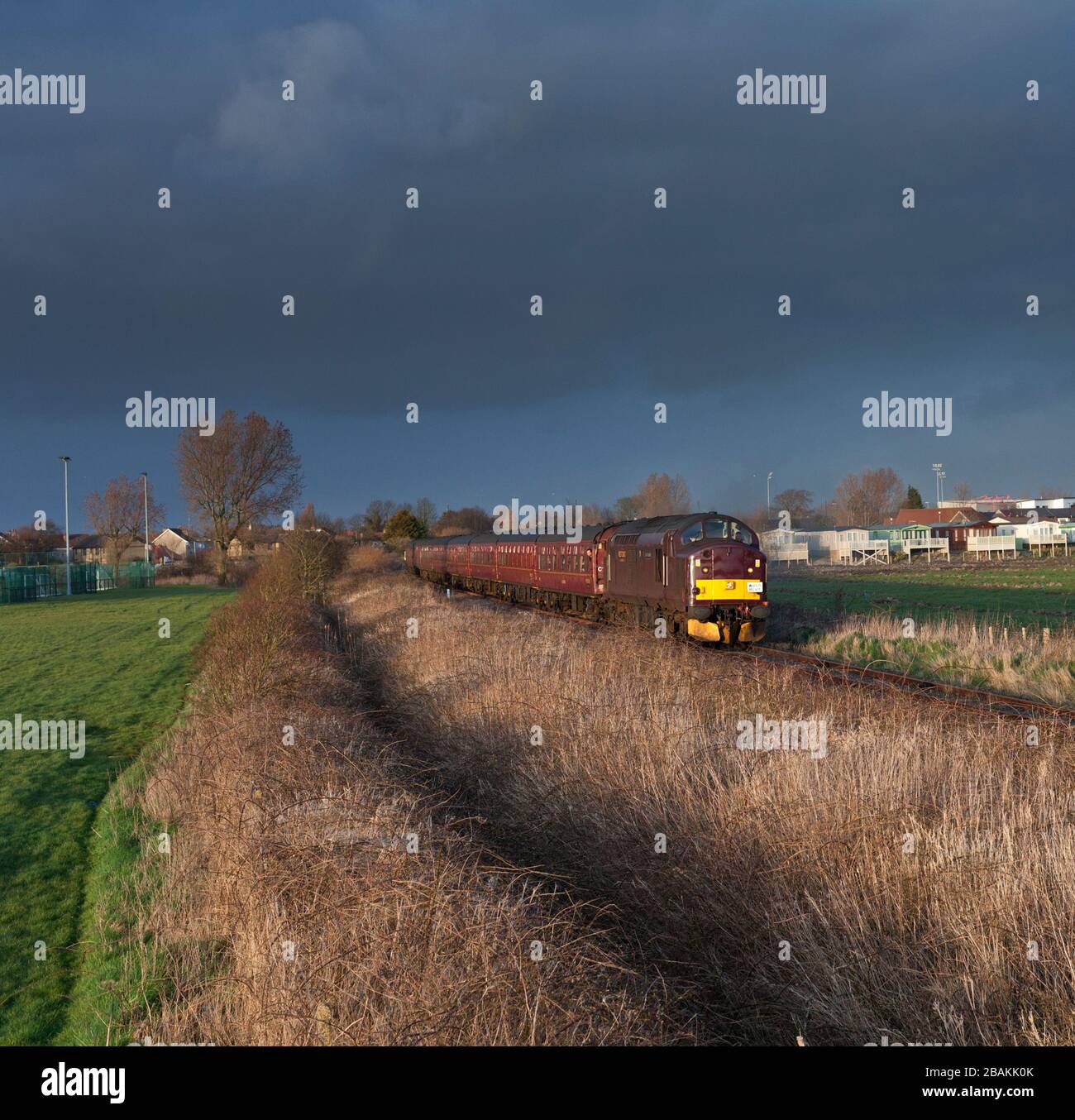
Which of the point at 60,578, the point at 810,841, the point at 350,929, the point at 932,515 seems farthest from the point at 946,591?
the point at 932,515

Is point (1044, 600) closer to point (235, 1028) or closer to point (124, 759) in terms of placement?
point (124, 759)

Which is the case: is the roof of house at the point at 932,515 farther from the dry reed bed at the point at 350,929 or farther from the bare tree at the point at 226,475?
the dry reed bed at the point at 350,929

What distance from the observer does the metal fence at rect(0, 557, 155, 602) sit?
53406 mm

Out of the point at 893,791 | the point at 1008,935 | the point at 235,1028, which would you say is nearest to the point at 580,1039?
the point at 235,1028

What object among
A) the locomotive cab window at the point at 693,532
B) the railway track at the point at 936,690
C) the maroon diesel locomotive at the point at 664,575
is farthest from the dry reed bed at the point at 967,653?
the locomotive cab window at the point at 693,532

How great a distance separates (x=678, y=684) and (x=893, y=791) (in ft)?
16.2

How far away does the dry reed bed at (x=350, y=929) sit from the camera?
4219 millimetres

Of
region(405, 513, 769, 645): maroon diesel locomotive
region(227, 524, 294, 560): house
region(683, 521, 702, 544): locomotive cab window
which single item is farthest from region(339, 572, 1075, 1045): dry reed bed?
region(227, 524, 294, 560): house

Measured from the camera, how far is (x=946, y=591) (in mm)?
38531

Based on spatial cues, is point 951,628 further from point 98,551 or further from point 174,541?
point 174,541

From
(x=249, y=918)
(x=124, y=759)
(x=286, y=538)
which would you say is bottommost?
(x=124, y=759)

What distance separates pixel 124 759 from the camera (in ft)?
46.6

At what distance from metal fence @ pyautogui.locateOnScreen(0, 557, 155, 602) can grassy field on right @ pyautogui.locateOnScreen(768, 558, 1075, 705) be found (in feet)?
146

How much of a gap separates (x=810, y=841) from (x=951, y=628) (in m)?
16.6
